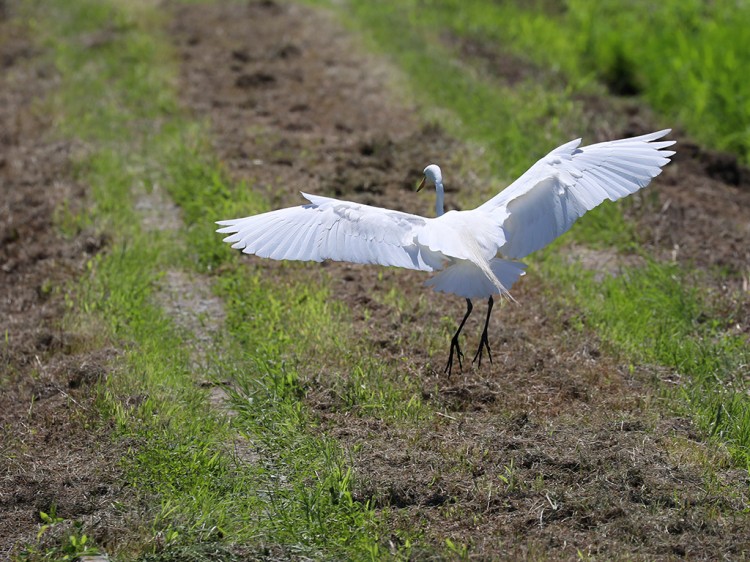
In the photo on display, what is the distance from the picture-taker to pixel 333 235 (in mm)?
5195

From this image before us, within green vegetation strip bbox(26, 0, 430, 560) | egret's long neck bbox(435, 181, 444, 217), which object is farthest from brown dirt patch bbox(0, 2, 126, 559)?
egret's long neck bbox(435, 181, 444, 217)

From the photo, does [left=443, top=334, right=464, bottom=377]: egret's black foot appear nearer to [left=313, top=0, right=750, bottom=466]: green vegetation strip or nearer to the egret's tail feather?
the egret's tail feather

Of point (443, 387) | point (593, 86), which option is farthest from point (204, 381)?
point (593, 86)

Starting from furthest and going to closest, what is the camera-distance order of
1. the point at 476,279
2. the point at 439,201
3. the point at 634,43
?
the point at 634,43
the point at 439,201
the point at 476,279

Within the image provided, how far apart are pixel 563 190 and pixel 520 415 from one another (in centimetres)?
125

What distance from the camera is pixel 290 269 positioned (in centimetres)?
713

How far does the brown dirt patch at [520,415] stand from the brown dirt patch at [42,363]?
126cm

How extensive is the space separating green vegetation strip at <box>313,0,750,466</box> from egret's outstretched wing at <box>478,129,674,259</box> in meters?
1.11

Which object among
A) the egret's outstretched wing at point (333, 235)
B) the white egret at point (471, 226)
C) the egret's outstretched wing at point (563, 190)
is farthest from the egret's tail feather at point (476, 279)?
the egret's outstretched wing at point (563, 190)

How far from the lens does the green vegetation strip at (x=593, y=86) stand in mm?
5840

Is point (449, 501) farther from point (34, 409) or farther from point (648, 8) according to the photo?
point (648, 8)

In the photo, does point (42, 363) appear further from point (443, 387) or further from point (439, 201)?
point (439, 201)

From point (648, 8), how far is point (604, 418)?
10.1 meters

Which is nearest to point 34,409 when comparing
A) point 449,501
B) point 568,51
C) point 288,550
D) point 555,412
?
point 288,550
